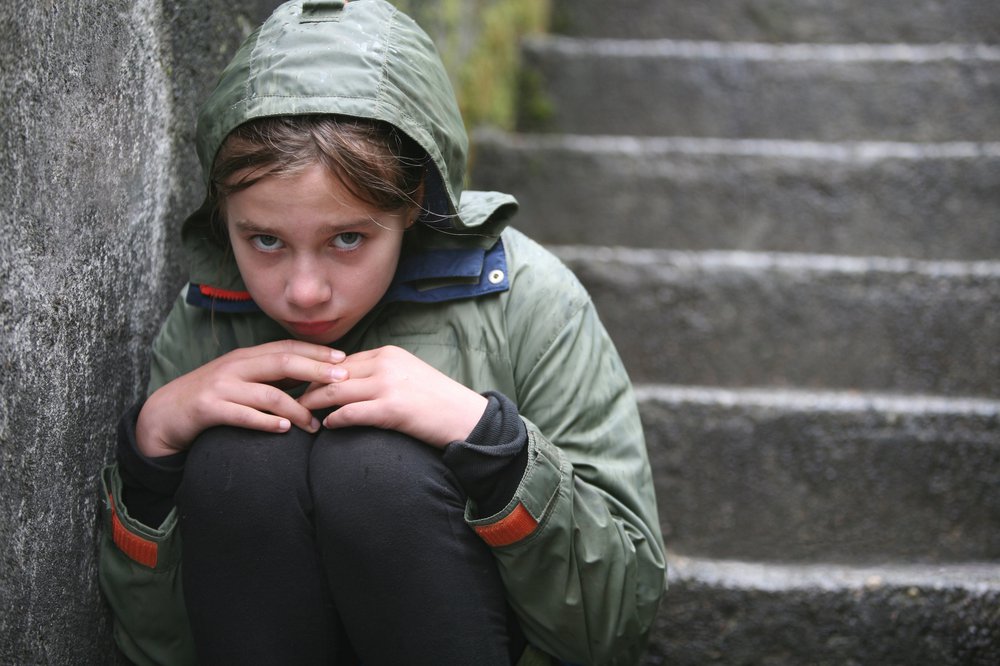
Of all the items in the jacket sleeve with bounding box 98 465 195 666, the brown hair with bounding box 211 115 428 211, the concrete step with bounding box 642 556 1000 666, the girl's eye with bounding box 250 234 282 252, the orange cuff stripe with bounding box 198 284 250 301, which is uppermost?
the brown hair with bounding box 211 115 428 211

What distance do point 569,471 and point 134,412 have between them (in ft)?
1.84

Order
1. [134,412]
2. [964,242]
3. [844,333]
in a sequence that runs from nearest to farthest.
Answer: [134,412] → [844,333] → [964,242]

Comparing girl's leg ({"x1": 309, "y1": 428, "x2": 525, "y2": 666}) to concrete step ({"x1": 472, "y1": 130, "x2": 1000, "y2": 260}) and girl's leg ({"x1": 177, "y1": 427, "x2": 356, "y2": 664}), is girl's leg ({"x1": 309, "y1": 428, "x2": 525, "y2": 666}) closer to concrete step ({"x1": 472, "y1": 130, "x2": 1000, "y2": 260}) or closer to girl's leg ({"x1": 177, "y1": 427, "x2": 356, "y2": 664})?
girl's leg ({"x1": 177, "y1": 427, "x2": 356, "y2": 664})

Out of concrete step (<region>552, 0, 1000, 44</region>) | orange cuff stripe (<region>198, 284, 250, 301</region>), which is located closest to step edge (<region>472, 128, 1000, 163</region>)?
concrete step (<region>552, 0, 1000, 44</region>)

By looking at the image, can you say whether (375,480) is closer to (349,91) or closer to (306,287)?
(306,287)

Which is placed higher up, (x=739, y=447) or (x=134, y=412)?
(x=134, y=412)

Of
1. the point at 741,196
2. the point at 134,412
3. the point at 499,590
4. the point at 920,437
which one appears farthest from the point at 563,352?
the point at 741,196

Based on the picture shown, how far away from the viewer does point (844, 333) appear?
209 cm

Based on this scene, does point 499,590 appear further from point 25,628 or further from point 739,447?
point 739,447

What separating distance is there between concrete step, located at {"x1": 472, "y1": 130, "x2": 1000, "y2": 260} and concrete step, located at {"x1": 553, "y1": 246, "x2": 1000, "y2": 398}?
0.23 m

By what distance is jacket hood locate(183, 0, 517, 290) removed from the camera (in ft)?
3.77

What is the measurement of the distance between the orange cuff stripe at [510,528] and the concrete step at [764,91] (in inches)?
74.9

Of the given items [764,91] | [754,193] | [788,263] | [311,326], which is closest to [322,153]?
[311,326]

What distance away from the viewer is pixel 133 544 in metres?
1.23
